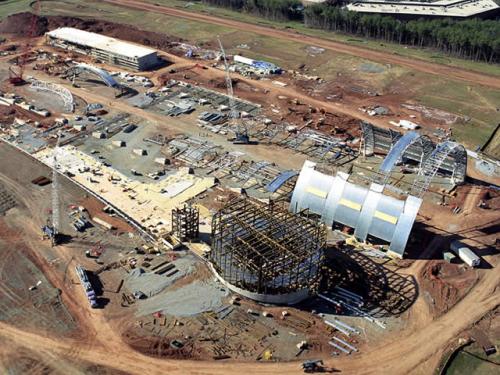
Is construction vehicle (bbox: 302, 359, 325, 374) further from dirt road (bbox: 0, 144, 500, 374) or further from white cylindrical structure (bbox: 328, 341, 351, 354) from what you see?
white cylindrical structure (bbox: 328, 341, 351, 354)

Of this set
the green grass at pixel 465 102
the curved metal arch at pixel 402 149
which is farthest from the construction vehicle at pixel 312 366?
the green grass at pixel 465 102

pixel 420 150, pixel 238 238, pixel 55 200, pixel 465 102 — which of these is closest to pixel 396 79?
pixel 465 102

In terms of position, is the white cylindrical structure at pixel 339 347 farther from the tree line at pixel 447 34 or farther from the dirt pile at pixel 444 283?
the tree line at pixel 447 34

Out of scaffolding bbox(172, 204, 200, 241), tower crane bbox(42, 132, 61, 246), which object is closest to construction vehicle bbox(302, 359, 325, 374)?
scaffolding bbox(172, 204, 200, 241)

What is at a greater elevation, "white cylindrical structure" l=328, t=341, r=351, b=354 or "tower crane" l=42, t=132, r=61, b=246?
"tower crane" l=42, t=132, r=61, b=246

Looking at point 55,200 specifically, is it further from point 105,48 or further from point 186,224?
point 105,48

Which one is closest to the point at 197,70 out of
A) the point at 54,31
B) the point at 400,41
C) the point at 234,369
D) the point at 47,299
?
the point at 54,31
